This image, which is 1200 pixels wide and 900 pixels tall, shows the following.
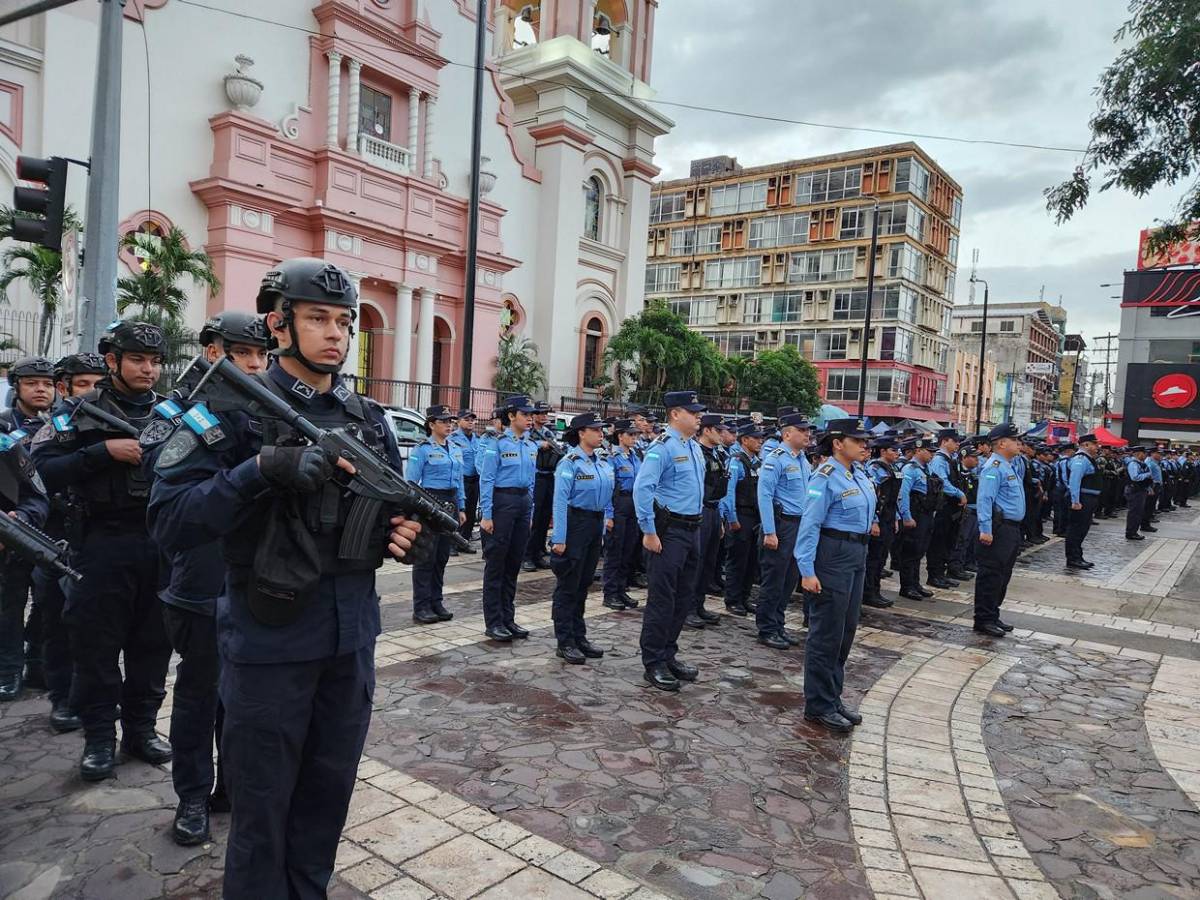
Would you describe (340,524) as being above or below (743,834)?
above

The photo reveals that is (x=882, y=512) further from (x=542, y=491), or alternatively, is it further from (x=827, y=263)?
(x=827, y=263)

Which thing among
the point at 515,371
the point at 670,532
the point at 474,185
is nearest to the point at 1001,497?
the point at 670,532

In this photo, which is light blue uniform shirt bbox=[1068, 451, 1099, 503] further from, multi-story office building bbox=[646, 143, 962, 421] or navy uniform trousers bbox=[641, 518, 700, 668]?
multi-story office building bbox=[646, 143, 962, 421]

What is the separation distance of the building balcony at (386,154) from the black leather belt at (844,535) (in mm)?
19557

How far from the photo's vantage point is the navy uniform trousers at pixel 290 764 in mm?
2414

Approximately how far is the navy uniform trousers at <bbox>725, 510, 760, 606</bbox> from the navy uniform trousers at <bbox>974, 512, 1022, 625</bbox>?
7.90 feet

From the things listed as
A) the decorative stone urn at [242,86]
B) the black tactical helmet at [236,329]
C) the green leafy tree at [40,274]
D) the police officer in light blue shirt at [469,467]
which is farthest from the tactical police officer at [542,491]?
the decorative stone urn at [242,86]

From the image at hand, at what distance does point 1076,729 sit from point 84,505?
21.2 ft

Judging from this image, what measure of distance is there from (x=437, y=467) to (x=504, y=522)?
158 centimetres

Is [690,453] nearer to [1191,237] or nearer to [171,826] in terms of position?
[171,826]

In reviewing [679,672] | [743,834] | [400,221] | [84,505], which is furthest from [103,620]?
[400,221]

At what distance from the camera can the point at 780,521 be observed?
8039 mm

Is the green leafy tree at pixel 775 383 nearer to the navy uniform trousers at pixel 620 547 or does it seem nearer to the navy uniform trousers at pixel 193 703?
the navy uniform trousers at pixel 620 547

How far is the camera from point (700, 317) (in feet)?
185
